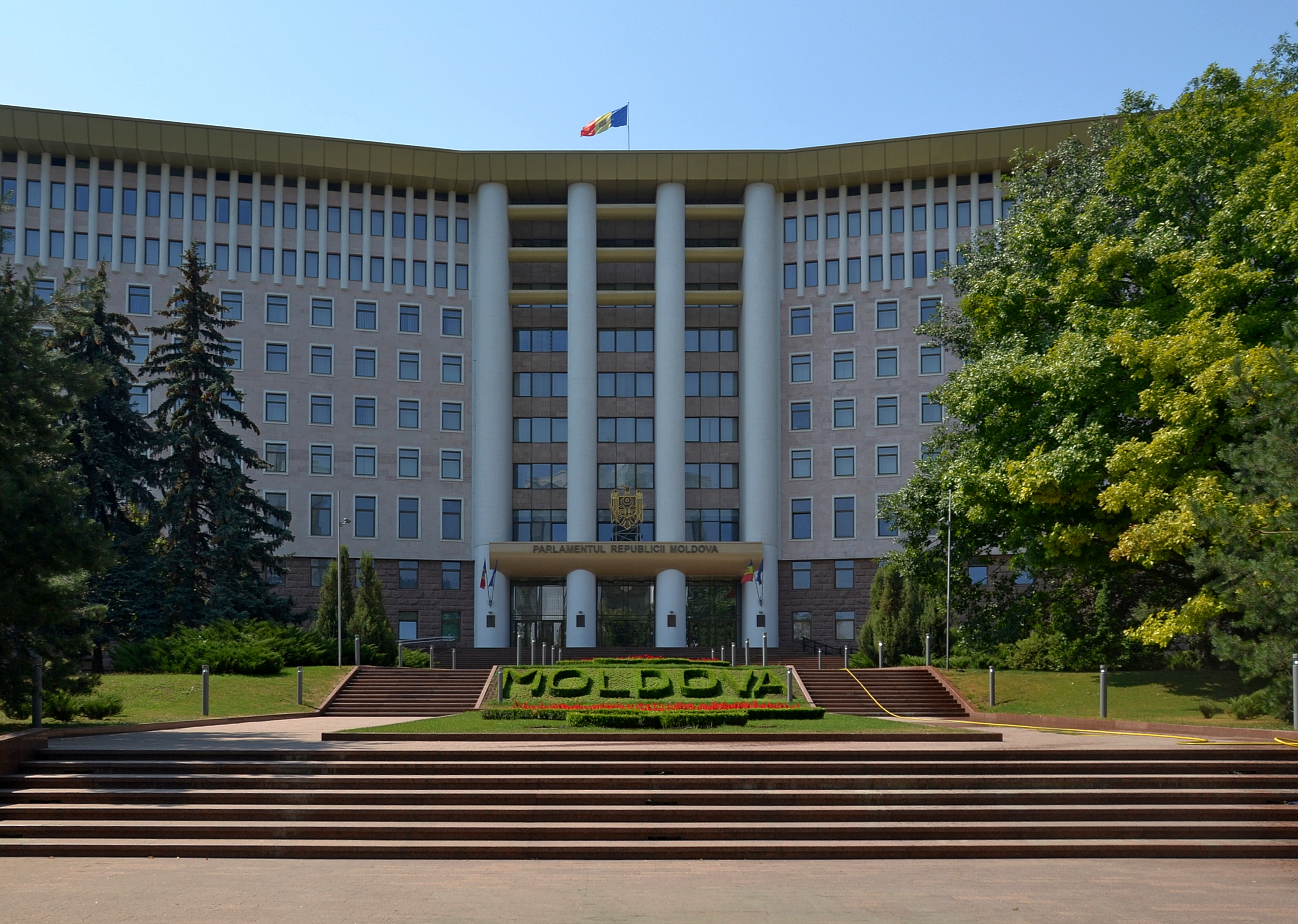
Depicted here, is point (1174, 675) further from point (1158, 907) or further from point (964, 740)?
point (1158, 907)

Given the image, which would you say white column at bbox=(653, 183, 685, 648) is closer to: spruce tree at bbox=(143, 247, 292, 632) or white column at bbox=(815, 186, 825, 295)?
white column at bbox=(815, 186, 825, 295)

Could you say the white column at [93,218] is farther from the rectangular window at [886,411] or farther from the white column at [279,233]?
the rectangular window at [886,411]

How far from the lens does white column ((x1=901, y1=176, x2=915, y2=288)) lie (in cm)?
5441

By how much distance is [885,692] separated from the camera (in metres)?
33.4

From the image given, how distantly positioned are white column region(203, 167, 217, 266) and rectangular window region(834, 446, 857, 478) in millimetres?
30111

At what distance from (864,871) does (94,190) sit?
51.7 meters

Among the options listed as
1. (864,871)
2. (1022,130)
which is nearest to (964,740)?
(864,871)

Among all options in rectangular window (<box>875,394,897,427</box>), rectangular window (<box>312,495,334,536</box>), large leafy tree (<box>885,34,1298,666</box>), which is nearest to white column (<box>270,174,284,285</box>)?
rectangular window (<box>312,495,334,536</box>)

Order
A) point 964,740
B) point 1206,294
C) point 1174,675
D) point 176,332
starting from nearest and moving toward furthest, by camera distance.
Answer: point 964,740, point 1206,294, point 1174,675, point 176,332

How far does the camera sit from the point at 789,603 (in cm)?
5416

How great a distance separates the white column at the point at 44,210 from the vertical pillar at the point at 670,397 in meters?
27.4

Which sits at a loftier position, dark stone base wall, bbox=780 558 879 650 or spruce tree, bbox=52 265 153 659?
spruce tree, bbox=52 265 153 659

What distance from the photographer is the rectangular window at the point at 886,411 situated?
5400cm

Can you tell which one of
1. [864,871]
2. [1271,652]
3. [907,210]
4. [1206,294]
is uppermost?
[907,210]
